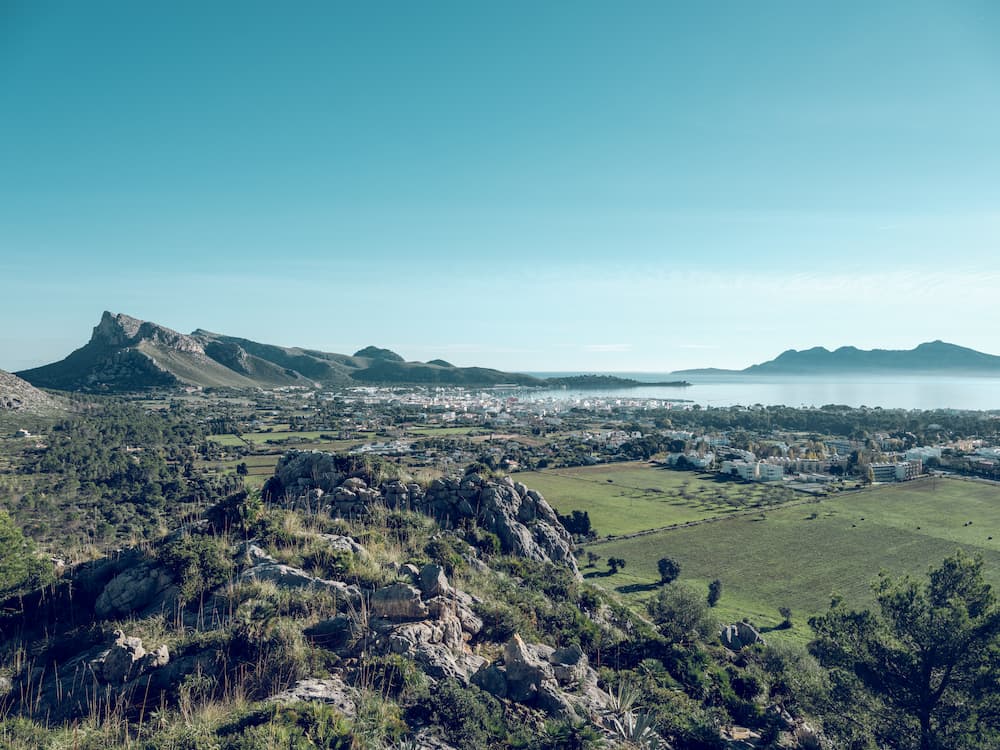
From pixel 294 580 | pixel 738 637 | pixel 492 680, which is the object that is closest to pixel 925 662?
pixel 738 637

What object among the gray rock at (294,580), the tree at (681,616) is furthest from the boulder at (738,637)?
the gray rock at (294,580)

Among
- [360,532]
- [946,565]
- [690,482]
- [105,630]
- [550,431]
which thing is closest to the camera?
[105,630]

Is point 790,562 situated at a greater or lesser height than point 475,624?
lesser

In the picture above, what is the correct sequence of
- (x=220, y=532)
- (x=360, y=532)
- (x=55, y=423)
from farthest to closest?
1. (x=55, y=423)
2. (x=360, y=532)
3. (x=220, y=532)

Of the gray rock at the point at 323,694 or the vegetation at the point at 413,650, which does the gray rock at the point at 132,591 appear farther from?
the gray rock at the point at 323,694

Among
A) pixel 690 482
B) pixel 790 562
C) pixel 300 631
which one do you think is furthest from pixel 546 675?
pixel 690 482

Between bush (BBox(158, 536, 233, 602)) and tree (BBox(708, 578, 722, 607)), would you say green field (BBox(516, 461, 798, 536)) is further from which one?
bush (BBox(158, 536, 233, 602))

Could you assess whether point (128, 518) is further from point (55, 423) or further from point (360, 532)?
point (55, 423)

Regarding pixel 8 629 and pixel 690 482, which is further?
pixel 690 482
